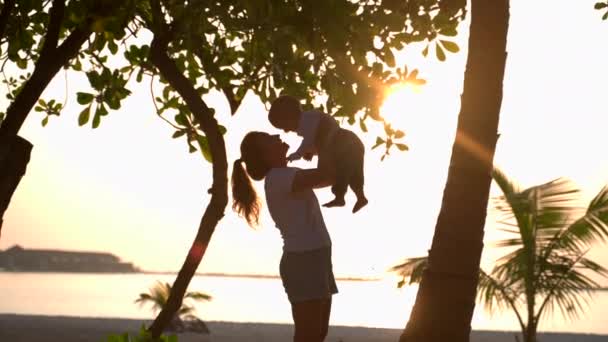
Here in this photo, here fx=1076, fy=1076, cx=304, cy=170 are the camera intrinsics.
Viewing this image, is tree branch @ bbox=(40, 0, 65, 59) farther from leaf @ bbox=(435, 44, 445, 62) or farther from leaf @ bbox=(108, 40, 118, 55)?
leaf @ bbox=(435, 44, 445, 62)

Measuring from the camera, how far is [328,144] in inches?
256

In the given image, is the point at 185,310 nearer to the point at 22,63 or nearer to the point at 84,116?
the point at 22,63

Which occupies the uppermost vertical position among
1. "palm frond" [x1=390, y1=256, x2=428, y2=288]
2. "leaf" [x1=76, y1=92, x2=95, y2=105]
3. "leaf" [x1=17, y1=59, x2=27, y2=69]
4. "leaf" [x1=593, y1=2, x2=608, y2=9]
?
"leaf" [x1=593, y1=2, x2=608, y2=9]

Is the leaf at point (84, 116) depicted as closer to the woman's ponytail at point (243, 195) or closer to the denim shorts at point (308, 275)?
the woman's ponytail at point (243, 195)

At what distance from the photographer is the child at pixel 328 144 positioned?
6.46 m

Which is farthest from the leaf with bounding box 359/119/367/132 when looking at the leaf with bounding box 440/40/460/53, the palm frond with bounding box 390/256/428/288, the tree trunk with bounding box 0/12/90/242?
the palm frond with bounding box 390/256/428/288

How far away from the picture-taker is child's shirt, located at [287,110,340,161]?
21.7 feet

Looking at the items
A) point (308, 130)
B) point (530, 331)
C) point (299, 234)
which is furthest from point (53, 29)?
point (530, 331)

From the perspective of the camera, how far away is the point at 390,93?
10.0 m

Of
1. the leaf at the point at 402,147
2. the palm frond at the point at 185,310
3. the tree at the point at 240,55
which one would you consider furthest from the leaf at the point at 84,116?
the palm frond at the point at 185,310

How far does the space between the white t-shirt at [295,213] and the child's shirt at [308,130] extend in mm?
134

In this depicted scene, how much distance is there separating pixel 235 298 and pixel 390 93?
152 m

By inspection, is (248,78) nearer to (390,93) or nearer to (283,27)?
(390,93)

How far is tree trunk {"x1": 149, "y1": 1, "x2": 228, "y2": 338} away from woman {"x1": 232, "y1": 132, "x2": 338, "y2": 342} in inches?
109
